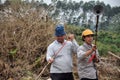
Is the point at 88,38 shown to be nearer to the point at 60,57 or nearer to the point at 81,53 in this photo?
the point at 81,53

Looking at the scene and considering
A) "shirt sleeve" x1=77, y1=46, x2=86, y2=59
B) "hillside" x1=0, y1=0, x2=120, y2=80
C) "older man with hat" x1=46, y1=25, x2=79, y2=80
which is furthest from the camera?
"hillside" x1=0, y1=0, x2=120, y2=80

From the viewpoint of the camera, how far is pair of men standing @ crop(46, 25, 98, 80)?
5216 millimetres

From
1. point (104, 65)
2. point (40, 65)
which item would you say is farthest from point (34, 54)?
point (104, 65)

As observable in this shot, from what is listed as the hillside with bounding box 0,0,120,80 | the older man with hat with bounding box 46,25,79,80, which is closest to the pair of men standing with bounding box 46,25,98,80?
the older man with hat with bounding box 46,25,79,80

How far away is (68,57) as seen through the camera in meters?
5.46

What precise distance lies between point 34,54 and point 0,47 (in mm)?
1186

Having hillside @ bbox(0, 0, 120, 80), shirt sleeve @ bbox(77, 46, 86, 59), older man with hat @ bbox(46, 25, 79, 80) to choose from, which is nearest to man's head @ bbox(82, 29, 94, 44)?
shirt sleeve @ bbox(77, 46, 86, 59)

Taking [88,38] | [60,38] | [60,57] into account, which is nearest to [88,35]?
[88,38]

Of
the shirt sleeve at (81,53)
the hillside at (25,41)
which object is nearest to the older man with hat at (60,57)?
the shirt sleeve at (81,53)

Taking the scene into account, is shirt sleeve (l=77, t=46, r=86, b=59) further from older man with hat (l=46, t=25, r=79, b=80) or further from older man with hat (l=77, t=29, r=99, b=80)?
older man with hat (l=46, t=25, r=79, b=80)

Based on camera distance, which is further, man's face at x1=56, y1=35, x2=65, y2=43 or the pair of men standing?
man's face at x1=56, y1=35, x2=65, y2=43

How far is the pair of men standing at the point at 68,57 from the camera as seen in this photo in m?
5.22

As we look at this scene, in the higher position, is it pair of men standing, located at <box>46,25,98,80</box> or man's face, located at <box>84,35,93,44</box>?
man's face, located at <box>84,35,93,44</box>

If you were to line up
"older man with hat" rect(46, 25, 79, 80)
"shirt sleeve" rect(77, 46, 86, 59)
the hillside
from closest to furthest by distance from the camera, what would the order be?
"shirt sleeve" rect(77, 46, 86, 59) < "older man with hat" rect(46, 25, 79, 80) < the hillside
